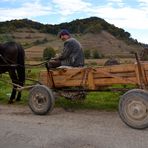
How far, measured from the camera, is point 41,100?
1064 centimetres

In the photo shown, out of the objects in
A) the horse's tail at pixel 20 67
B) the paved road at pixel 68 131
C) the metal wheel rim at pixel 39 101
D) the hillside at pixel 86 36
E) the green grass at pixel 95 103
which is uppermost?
the hillside at pixel 86 36

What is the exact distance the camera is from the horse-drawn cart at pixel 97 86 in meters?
8.91

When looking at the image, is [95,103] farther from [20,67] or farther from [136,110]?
[136,110]

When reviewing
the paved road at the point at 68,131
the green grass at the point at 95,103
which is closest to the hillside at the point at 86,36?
the green grass at the point at 95,103

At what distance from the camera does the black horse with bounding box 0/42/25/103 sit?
43.9 feet

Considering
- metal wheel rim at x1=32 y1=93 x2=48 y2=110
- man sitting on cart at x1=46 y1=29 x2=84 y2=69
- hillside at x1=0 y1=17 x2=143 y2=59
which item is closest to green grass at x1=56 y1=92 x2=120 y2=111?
man sitting on cart at x1=46 y1=29 x2=84 y2=69

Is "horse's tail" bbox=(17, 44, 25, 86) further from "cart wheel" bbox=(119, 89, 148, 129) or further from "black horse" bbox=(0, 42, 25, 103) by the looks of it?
"cart wheel" bbox=(119, 89, 148, 129)

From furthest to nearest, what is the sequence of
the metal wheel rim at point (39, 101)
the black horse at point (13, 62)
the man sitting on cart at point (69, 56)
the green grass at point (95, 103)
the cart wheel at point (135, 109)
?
the black horse at point (13, 62)
the green grass at point (95, 103)
the man sitting on cart at point (69, 56)
the metal wheel rim at point (39, 101)
the cart wheel at point (135, 109)

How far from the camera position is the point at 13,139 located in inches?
315

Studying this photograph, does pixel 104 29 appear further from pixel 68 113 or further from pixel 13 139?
pixel 13 139

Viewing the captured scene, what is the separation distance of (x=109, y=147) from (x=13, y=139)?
179 centimetres

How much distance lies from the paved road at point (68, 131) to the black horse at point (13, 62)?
8.60 feet

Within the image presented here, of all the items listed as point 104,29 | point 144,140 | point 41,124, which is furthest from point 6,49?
point 104,29

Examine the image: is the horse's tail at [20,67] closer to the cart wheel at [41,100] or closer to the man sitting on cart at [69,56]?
the man sitting on cart at [69,56]
